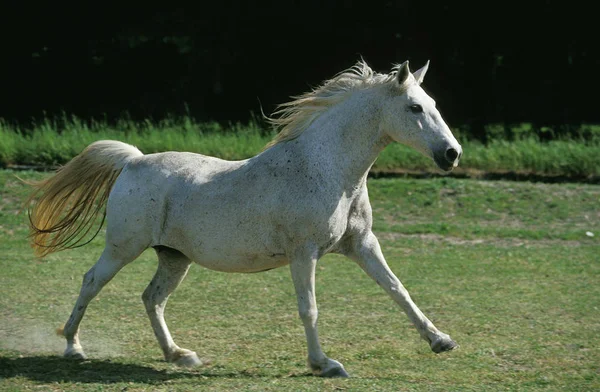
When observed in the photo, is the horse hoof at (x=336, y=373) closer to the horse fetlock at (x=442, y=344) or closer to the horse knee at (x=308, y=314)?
the horse knee at (x=308, y=314)

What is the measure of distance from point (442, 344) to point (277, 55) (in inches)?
650

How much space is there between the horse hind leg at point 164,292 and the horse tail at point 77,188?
0.65 metres

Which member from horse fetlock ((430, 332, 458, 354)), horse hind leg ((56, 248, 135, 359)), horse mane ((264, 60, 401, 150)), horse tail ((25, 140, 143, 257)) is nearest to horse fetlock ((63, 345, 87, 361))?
horse hind leg ((56, 248, 135, 359))

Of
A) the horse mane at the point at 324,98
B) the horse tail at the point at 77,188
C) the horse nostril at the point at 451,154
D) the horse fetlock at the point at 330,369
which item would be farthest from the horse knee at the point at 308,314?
the horse tail at the point at 77,188

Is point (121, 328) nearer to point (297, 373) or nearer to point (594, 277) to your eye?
point (297, 373)

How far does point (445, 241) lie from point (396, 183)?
237 cm

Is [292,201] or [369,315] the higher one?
[292,201]

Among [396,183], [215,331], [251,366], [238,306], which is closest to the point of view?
[251,366]

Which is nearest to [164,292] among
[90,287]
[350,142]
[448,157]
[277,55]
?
[90,287]

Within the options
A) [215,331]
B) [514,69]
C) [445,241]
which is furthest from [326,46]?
[215,331]

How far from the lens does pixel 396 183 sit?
1424 cm

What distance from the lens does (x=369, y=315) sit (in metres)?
8.42

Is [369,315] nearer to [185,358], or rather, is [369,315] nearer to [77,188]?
[185,358]

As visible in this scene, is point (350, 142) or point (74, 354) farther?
point (74, 354)
